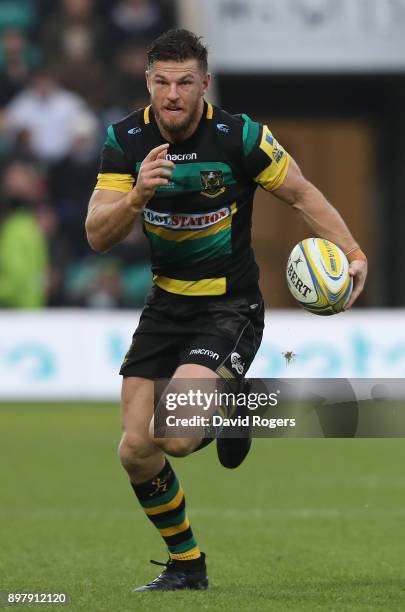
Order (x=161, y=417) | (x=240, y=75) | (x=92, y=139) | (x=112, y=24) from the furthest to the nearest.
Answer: (x=240, y=75)
(x=112, y=24)
(x=92, y=139)
(x=161, y=417)

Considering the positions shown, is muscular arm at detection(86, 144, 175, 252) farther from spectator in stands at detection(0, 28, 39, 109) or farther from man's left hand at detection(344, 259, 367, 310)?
spectator in stands at detection(0, 28, 39, 109)

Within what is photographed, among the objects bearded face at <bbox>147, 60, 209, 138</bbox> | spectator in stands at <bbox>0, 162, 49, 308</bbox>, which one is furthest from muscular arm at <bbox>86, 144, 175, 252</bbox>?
spectator in stands at <bbox>0, 162, 49, 308</bbox>

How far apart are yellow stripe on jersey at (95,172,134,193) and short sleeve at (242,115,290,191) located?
0.52m

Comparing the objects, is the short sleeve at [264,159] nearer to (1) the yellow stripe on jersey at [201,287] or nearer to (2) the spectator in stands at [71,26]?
(1) the yellow stripe on jersey at [201,287]

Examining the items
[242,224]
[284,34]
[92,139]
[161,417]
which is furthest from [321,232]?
[284,34]

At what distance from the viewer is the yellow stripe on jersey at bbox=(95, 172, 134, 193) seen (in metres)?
6.35

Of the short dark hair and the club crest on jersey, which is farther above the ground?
the short dark hair

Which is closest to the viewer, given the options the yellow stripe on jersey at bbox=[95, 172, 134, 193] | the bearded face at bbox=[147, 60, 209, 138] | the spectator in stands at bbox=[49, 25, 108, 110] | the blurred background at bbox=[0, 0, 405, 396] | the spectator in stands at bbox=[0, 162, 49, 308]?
the bearded face at bbox=[147, 60, 209, 138]

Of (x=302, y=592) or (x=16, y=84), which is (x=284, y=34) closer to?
(x=16, y=84)

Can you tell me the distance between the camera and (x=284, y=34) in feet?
65.6

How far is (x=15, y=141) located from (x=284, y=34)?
3978mm

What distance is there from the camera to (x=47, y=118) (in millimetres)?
19125

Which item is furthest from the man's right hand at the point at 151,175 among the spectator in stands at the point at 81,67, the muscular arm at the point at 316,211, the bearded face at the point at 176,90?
the spectator in stands at the point at 81,67

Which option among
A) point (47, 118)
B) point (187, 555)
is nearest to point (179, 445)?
point (187, 555)
